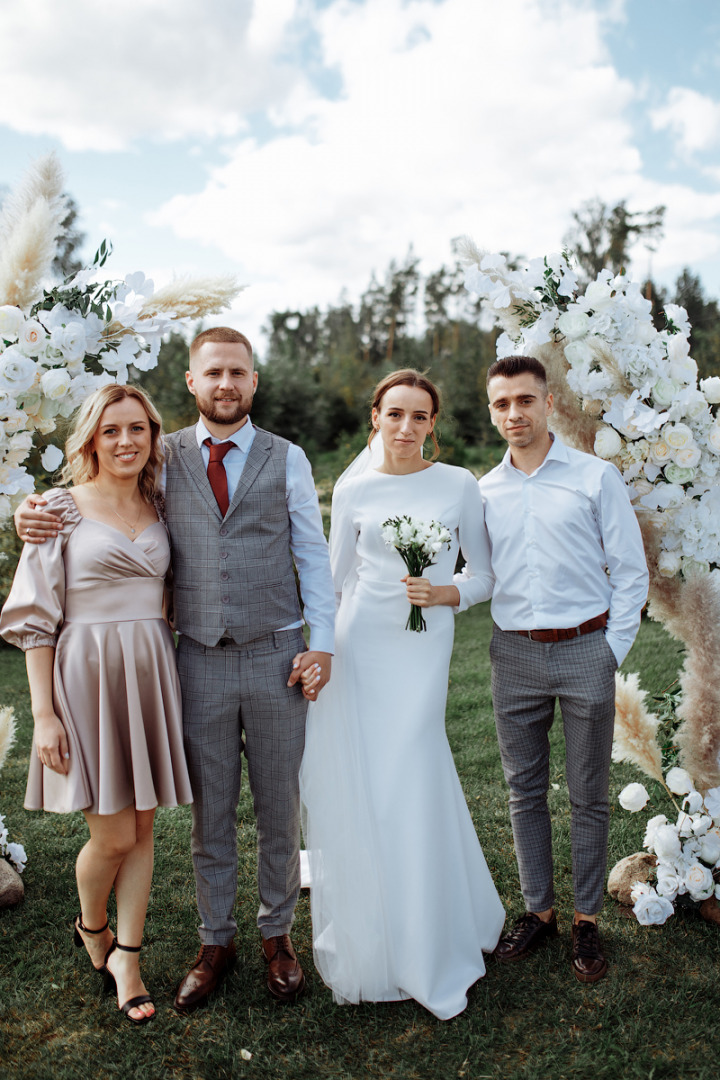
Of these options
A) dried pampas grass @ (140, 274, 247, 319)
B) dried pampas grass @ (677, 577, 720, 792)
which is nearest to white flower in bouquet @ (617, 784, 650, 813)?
dried pampas grass @ (677, 577, 720, 792)

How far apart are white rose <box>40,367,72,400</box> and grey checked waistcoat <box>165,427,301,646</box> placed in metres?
0.54

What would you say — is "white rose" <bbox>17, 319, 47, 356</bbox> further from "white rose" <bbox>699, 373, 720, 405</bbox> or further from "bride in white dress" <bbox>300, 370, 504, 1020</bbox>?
"white rose" <bbox>699, 373, 720, 405</bbox>

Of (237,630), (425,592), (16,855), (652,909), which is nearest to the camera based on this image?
(237,630)

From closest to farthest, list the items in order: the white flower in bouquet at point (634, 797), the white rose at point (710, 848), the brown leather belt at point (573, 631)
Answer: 1. the brown leather belt at point (573, 631)
2. the white rose at point (710, 848)
3. the white flower in bouquet at point (634, 797)

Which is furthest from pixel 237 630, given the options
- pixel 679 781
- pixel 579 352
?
pixel 679 781

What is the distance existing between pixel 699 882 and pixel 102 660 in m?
2.87

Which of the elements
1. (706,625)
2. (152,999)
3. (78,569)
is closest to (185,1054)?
(152,999)

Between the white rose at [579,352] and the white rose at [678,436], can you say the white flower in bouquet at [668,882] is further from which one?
the white rose at [579,352]

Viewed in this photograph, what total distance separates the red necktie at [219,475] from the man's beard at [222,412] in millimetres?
98

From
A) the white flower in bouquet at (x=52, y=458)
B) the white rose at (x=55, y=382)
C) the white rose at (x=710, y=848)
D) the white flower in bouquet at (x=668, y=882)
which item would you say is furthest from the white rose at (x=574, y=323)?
the white flower in bouquet at (x=668, y=882)

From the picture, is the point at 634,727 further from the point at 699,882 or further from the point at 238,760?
the point at 238,760

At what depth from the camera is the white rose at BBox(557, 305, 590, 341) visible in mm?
3543

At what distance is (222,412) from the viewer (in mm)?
3131

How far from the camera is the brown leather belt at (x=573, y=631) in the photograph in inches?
128
